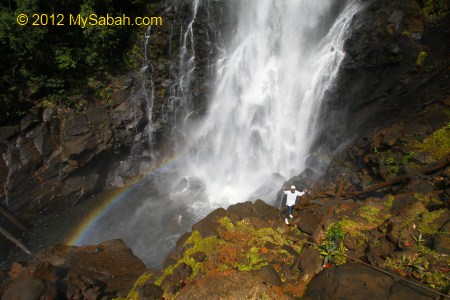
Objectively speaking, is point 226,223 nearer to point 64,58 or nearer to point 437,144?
point 437,144

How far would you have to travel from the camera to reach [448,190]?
849 centimetres

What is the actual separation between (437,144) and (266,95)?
1097 centimetres

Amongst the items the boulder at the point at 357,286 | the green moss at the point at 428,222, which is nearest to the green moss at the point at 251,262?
the boulder at the point at 357,286

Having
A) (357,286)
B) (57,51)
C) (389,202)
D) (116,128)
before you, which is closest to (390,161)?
(389,202)

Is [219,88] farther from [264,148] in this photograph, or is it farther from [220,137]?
[264,148]

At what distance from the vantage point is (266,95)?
1992 cm

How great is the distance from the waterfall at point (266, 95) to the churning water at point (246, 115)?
0.06 meters

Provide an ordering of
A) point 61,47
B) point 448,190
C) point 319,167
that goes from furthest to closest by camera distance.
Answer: point 61,47 < point 319,167 < point 448,190

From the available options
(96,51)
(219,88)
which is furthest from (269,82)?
(96,51)

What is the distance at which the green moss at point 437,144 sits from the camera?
1043 centimetres

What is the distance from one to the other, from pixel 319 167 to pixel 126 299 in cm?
1142

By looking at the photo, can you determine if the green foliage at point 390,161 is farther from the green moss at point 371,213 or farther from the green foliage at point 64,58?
the green foliage at point 64,58

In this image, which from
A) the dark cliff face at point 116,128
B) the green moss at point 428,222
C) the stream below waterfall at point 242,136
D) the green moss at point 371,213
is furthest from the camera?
the dark cliff face at point 116,128

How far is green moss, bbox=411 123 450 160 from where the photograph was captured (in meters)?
10.4
